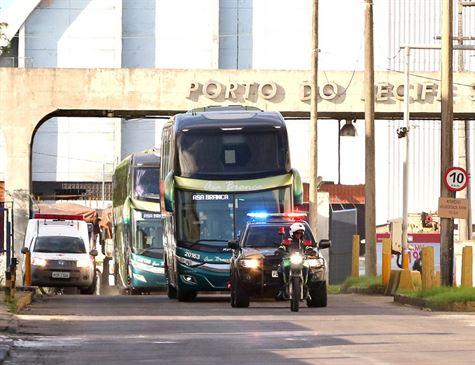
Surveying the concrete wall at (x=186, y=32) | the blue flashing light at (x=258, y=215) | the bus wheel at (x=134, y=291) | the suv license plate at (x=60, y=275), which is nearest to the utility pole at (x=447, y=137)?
the blue flashing light at (x=258, y=215)

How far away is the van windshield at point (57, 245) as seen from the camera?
46219 millimetres

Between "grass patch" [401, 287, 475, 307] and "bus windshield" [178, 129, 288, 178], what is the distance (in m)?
4.88

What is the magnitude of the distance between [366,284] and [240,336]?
2023 cm

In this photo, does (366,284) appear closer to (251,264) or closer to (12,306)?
(251,264)

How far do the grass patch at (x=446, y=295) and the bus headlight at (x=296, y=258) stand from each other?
269 cm

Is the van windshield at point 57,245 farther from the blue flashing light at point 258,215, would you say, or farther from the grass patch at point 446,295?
the grass patch at point 446,295

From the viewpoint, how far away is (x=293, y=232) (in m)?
28.2

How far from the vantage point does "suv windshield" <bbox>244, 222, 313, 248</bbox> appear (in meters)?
30.0

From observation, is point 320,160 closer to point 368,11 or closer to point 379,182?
point 379,182

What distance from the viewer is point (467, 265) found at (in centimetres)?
3147

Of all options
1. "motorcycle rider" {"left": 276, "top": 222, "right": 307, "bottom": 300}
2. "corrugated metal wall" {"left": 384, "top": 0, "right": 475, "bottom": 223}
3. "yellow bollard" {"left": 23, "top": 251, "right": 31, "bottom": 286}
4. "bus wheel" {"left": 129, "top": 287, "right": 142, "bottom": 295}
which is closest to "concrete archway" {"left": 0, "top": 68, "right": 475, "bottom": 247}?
"bus wheel" {"left": 129, "top": 287, "right": 142, "bottom": 295}

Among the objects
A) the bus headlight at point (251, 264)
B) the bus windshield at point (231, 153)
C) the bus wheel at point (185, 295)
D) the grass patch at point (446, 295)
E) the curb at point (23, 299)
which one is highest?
the bus windshield at point (231, 153)

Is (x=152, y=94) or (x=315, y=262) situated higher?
(x=152, y=94)

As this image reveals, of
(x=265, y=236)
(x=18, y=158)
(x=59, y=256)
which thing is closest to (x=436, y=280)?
(x=265, y=236)
